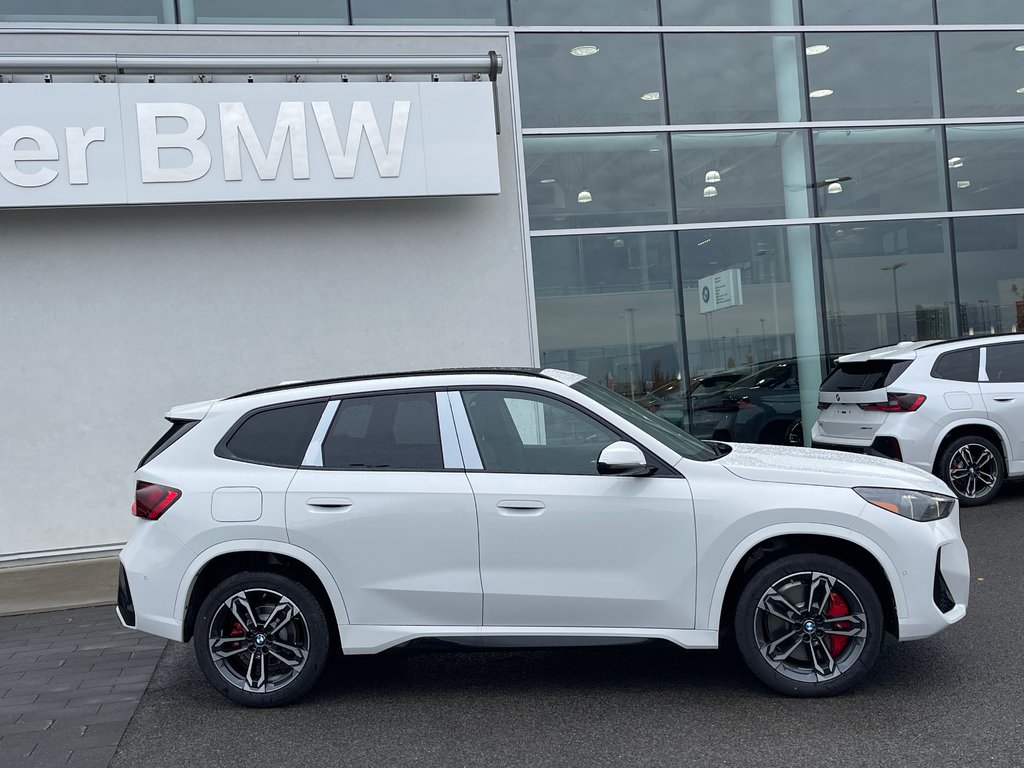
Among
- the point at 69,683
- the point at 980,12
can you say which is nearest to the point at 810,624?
the point at 69,683

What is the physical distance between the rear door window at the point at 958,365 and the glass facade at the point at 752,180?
8.20 ft

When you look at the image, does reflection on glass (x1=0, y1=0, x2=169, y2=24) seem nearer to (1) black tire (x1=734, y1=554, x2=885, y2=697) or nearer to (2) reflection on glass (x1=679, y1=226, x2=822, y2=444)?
(2) reflection on glass (x1=679, y1=226, x2=822, y2=444)

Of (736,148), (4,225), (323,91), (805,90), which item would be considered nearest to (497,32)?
(323,91)

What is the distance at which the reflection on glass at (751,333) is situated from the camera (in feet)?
39.1

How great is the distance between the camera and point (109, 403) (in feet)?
33.5

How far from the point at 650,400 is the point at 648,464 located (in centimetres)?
702

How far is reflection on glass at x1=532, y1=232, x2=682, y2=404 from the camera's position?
38.0ft

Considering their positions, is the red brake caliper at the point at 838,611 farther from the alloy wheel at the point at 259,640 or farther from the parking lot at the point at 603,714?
the alloy wheel at the point at 259,640

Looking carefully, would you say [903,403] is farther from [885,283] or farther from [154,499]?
[154,499]

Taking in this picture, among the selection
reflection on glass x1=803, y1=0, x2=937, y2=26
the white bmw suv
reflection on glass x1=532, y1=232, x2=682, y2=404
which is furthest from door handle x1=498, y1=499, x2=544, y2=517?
reflection on glass x1=803, y1=0, x2=937, y2=26

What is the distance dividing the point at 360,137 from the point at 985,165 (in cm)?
825

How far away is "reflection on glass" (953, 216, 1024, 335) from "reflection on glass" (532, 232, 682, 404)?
393 centimetres

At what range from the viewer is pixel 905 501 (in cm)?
477

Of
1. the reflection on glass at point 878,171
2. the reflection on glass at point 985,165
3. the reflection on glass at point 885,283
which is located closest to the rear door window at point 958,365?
the reflection on glass at point 885,283
